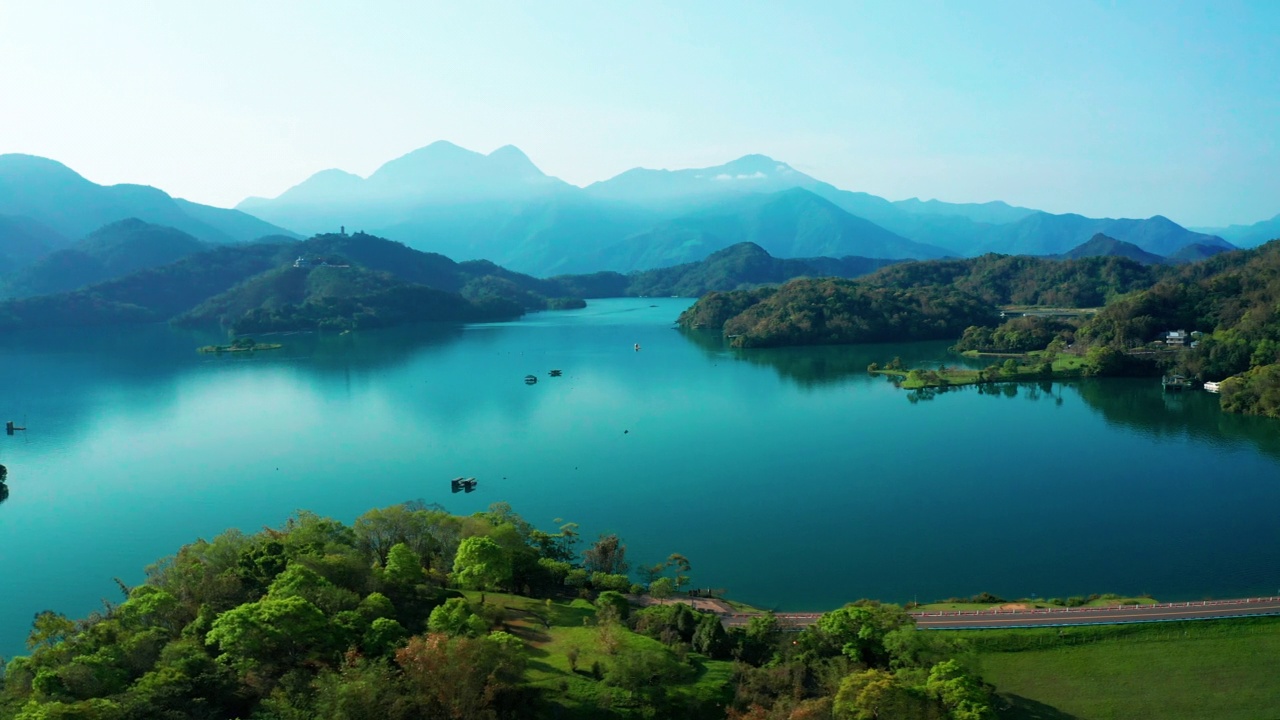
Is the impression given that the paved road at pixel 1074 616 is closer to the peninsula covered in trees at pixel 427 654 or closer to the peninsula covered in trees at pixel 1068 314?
the peninsula covered in trees at pixel 427 654

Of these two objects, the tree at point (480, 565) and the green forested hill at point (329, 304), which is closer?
the tree at point (480, 565)

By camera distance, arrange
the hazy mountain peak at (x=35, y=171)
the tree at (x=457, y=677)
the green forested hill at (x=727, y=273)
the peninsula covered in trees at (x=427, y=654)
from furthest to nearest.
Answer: the hazy mountain peak at (x=35, y=171), the green forested hill at (x=727, y=273), the peninsula covered in trees at (x=427, y=654), the tree at (x=457, y=677)

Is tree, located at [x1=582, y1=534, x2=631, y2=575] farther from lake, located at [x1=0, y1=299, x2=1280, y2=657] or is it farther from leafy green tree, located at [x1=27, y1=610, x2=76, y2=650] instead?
leafy green tree, located at [x1=27, y1=610, x2=76, y2=650]

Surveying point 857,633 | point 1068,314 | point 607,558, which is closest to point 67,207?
point 1068,314

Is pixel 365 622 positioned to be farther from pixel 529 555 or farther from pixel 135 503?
pixel 135 503

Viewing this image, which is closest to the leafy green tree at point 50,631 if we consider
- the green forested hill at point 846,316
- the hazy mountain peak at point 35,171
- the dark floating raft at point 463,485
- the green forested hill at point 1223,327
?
the dark floating raft at point 463,485

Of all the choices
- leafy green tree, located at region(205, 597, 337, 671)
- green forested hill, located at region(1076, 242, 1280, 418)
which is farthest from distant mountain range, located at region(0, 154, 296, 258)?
green forested hill, located at region(1076, 242, 1280, 418)

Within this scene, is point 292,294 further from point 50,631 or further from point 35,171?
point 35,171

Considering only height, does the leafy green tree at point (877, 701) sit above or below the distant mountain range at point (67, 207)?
below
